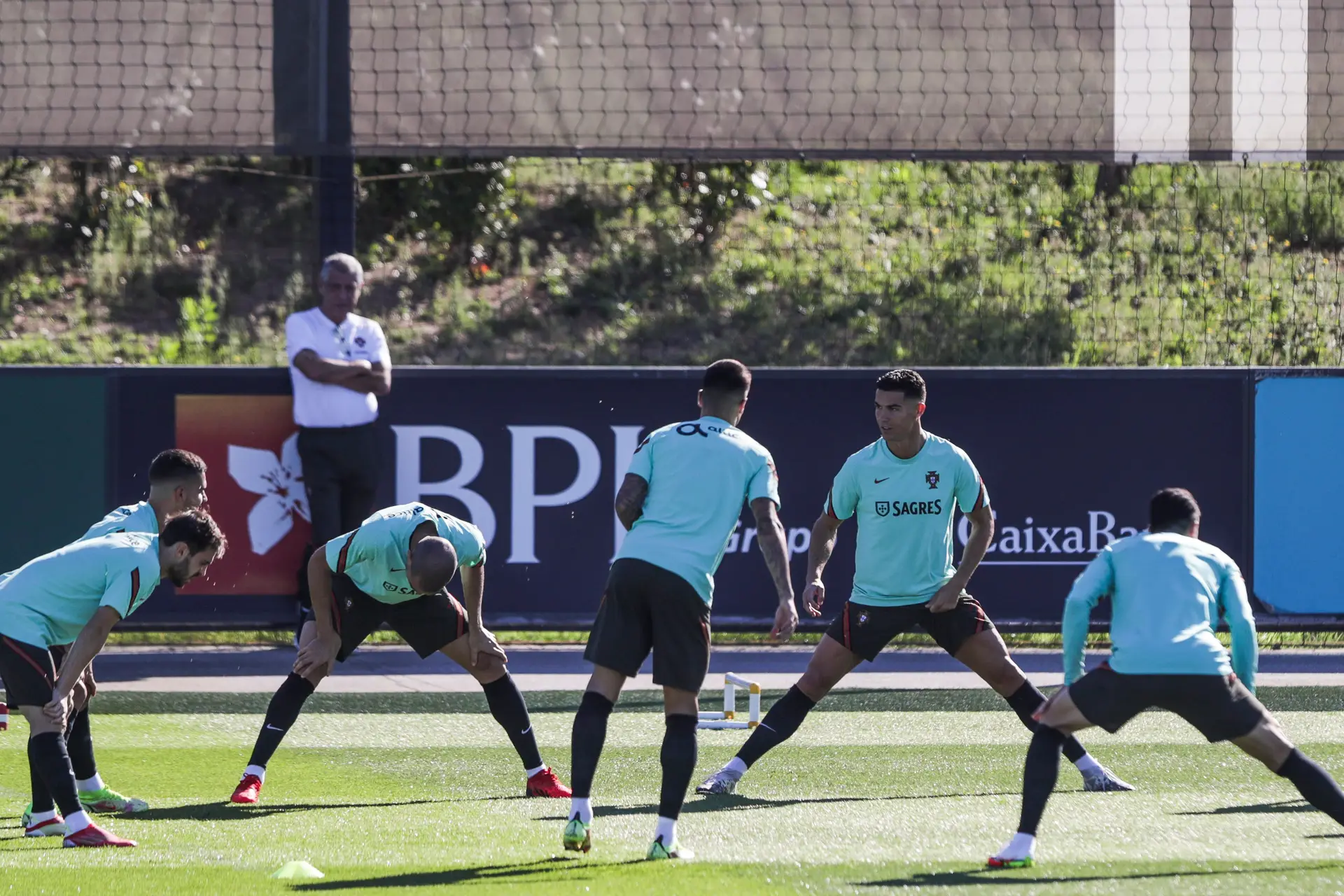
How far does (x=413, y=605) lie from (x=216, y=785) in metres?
1.26

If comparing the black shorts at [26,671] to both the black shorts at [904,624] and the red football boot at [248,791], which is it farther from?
the black shorts at [904,624]

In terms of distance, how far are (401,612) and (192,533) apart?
122cm

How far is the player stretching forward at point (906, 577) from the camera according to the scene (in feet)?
24.2

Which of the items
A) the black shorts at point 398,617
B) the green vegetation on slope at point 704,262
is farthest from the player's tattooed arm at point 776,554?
the green vegetation on slope at point 704,262

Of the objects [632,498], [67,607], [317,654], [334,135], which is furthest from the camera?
[334,135]

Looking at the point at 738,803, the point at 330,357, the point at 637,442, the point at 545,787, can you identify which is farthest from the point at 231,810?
the point at 637,442

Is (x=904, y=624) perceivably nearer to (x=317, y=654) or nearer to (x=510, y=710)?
(x=510, y=710)

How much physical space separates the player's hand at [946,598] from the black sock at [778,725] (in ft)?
2.19

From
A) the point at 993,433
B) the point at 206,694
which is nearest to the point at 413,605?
the point at 206,694

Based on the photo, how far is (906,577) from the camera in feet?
24.3

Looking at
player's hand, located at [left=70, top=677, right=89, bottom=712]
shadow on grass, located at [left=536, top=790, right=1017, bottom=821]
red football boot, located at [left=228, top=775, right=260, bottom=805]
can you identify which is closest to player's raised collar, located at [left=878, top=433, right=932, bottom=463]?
shadow on grass, located at [left=536, top=790, right=1017, bottom=821]

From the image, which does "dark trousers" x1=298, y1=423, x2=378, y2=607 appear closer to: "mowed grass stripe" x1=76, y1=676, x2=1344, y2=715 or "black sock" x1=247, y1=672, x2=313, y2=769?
"mowed grass stripe" x1=76, y1=676, x2=1344, y2=715

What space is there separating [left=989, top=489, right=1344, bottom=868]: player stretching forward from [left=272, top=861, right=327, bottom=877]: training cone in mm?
2229

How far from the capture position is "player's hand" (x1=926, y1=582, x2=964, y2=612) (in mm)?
7309
